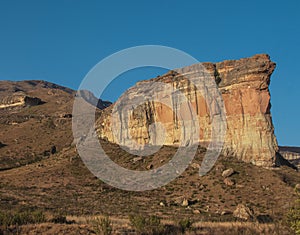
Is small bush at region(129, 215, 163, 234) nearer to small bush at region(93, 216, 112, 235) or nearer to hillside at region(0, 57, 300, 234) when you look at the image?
small bush at region(93, 216, 112, 235)

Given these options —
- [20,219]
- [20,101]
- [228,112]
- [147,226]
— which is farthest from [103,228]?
[20,101]

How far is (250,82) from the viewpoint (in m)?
61.1

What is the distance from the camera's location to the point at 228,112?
207ft

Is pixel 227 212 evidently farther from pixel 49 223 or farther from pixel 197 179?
pixel 49 223

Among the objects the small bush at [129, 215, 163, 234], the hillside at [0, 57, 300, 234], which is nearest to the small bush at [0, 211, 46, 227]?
the hillside at [0, 57, 300, 234]

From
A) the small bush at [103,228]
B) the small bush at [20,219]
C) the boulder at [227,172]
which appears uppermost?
the boulder at [227,172]

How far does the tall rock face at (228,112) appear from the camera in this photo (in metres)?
60.0

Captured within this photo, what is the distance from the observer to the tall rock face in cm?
5997

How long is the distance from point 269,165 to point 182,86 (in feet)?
65.6

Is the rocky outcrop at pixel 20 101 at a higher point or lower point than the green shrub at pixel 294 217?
higher

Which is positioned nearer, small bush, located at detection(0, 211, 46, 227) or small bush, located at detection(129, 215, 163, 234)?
small bush, located at detection(129, 215, 163, 234)

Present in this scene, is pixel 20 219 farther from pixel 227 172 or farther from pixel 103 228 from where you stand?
pixel 227 172

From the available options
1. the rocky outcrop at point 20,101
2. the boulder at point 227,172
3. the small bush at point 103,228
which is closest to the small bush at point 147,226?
the small bush at point 103,228

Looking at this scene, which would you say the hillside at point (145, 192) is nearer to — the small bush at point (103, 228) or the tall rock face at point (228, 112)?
the tall rock face at point (228, 112)
